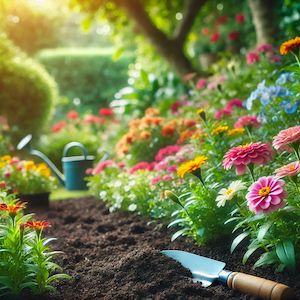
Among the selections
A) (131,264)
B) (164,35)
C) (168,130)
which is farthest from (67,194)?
(164,35)

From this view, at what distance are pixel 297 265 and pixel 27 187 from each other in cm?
264

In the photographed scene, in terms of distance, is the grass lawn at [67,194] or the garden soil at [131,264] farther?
the grass lawn at [67,194]

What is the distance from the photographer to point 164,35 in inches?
212

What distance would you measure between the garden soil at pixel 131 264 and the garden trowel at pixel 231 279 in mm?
36

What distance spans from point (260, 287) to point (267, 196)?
357mm

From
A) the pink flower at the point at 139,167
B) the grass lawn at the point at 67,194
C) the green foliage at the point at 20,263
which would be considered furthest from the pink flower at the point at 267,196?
the grass lawn at the point at 67,194

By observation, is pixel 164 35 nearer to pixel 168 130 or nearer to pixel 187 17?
pixel 187 17

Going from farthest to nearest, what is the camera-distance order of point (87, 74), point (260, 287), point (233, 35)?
point (87, 74)
point (233, 35)
point (260, 287)

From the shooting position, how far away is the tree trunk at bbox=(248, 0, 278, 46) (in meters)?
3.95

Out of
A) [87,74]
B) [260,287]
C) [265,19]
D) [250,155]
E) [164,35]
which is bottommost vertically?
[260,287]

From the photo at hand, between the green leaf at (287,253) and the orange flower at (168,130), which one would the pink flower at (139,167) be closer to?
the orange flower at (168,130)

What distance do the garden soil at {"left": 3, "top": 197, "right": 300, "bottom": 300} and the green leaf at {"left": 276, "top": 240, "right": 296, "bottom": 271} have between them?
108mm

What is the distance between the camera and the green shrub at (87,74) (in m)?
10.2

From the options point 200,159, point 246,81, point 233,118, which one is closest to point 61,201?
point 233,118
